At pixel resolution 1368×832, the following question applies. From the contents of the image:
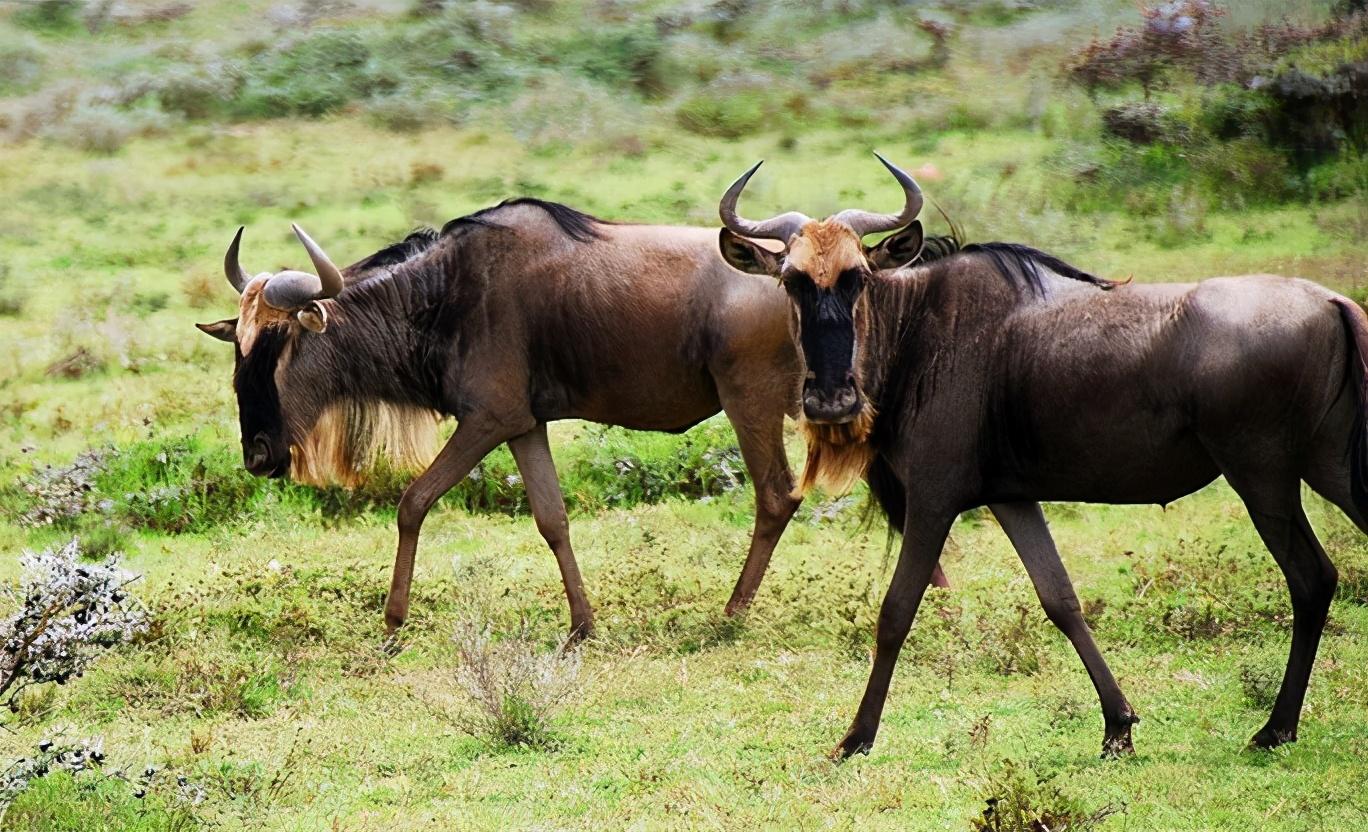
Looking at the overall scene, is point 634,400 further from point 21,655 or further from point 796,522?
point 21,655

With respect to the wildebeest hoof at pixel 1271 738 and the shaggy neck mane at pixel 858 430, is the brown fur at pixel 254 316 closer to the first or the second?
the shaggy neck mane at pixel 858 430

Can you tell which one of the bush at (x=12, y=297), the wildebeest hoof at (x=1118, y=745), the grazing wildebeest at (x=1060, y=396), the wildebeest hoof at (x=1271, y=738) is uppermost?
the grazing wildebeest at (x=1060, y=396)

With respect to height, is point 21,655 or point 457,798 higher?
point 21,655

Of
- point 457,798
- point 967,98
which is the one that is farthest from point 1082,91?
point 457,798

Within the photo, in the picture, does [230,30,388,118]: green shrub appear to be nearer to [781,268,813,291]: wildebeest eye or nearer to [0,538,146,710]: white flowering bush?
[781,268,813,291]: wildebeest eye

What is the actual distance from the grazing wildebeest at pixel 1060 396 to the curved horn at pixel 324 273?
2.60m

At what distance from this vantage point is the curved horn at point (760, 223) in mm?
6832

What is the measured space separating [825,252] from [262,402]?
3.77m

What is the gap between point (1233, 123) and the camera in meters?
19.0

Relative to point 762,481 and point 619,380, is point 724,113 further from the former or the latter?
point 762,481

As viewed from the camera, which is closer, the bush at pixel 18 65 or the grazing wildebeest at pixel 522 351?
the grazing wildebeest at pixel 522 351

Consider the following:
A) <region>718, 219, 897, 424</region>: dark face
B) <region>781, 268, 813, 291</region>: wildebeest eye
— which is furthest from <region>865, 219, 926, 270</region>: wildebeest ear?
<region>781, 268, 813, 291</region>: wildebeest eye

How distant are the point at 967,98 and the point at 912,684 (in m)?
15.4

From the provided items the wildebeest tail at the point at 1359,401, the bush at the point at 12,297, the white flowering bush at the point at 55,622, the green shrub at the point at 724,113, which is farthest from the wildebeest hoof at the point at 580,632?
the green shrub at the point at 724,113
